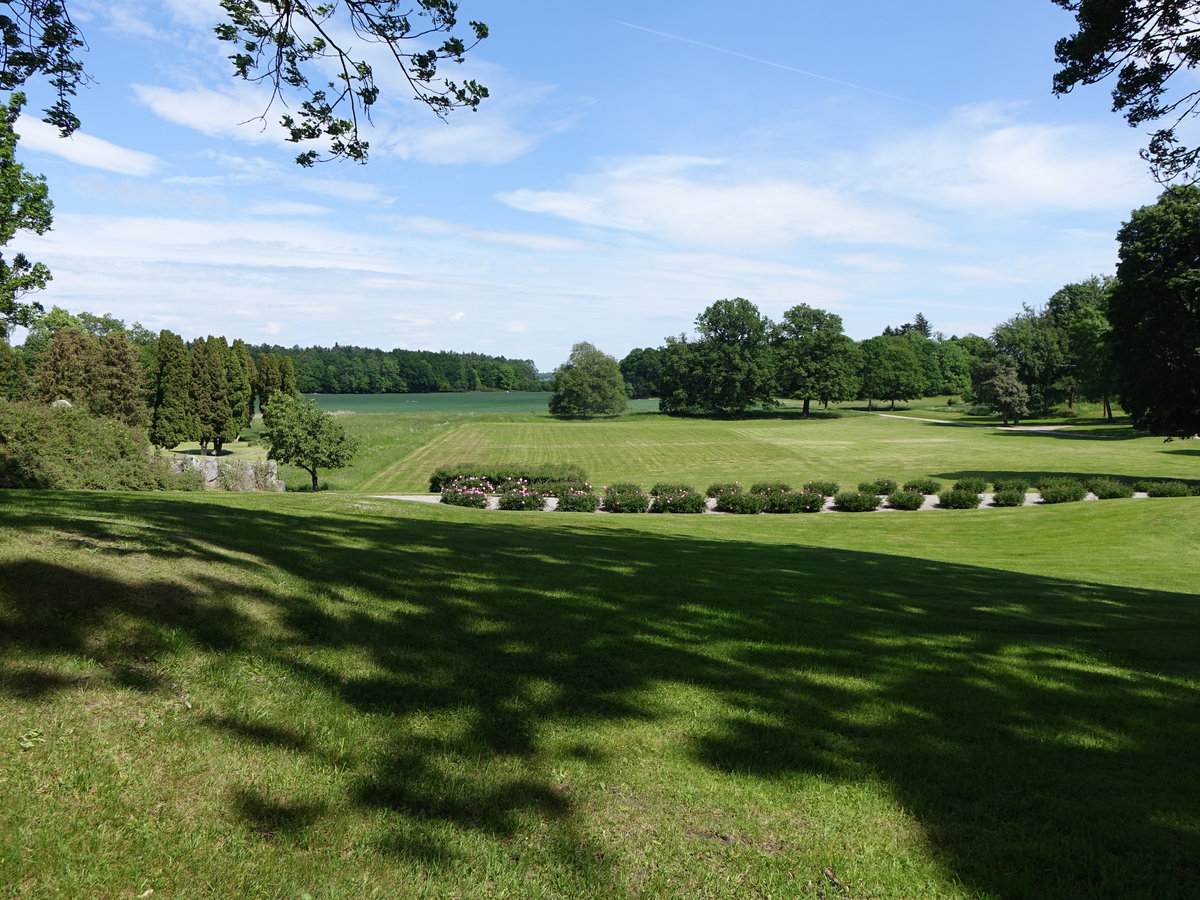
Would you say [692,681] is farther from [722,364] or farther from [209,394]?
[722,364]

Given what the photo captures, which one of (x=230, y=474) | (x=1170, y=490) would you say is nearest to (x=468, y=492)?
(x=230, y=474)

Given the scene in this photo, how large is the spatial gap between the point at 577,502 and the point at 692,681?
2410 cm

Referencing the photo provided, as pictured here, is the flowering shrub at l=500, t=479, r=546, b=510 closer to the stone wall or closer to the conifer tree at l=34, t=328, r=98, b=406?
the stone wall

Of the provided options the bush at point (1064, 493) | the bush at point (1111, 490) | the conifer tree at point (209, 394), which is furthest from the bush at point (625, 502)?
the conifer tree at point (209, 394)

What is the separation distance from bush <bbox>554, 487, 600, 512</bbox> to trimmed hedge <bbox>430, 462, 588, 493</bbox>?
8.28 ft

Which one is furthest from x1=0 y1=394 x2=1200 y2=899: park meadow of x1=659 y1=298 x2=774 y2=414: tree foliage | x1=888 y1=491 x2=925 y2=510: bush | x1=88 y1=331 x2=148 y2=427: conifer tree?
x1=659 y1=298 x2=774 y2=414: tree foliage

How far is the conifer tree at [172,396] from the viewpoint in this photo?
56.5 m

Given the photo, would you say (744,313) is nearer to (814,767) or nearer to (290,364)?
(290,364)

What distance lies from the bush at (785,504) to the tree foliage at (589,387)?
82632mm

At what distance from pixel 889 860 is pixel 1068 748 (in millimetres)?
2173

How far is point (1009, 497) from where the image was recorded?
99.6 ft

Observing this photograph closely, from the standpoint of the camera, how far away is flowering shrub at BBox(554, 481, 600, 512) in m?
29.4

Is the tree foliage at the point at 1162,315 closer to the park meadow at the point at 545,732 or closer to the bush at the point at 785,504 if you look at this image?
the bush at the point at 785,504

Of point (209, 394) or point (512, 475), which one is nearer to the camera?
point (512, 475)
